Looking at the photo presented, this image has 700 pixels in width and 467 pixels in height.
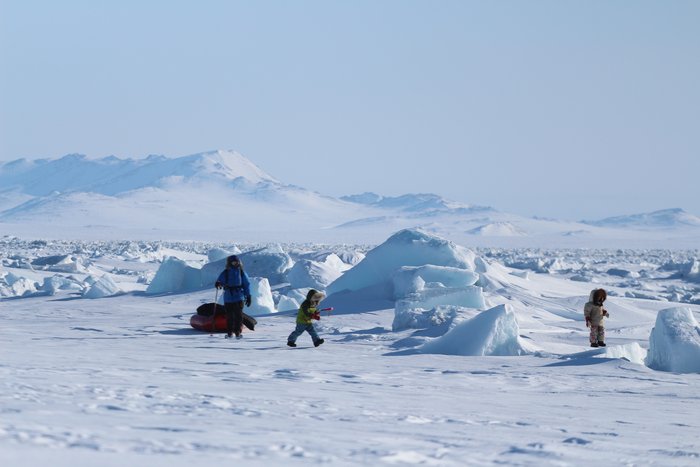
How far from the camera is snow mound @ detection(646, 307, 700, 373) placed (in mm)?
8812

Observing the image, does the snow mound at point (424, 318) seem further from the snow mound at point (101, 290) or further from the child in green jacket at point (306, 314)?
the snow mound at point (101, 290)

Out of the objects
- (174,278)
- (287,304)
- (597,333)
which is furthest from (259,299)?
(597,333)

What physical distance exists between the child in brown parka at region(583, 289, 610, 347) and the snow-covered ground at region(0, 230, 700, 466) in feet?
1.56

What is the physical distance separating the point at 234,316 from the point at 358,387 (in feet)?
13.3

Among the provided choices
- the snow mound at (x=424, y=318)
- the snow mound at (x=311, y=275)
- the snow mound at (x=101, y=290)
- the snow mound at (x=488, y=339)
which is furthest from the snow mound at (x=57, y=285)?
the snow mound at (x=488, y=339)

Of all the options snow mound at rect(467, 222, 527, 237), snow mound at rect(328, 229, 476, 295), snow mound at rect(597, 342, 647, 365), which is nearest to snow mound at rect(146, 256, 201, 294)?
snow mound at rect(328, 229, 476, 295)

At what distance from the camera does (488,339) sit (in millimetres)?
9672

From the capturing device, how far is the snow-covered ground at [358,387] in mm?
4477

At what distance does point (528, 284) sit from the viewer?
21234 millimetres

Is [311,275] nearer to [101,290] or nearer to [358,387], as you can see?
[101,290]

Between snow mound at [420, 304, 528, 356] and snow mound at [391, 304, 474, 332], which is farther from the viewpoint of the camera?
snow mound at [391, 304, 474, 332]

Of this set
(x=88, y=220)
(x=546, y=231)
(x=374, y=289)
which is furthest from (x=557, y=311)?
(x=546, y=231)

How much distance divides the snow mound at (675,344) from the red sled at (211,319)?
4659mm

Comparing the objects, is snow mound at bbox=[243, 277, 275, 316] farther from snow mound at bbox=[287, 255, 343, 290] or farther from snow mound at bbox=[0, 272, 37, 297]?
snow mound at bbox=[0, 272, 37, 297]
